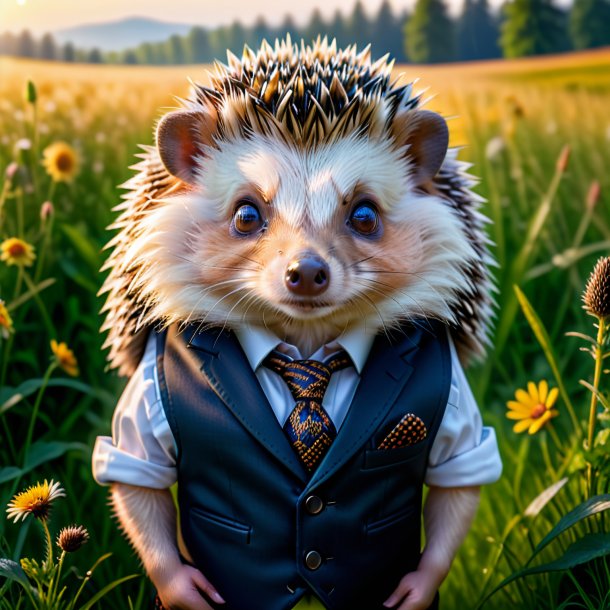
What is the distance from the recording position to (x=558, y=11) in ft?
16.6

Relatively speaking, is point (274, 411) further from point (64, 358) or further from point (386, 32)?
point (386, 32)

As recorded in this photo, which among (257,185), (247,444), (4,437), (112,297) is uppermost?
(257,185)

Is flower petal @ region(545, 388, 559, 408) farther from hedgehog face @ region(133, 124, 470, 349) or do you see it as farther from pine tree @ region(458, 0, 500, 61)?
pine tree @ region(458, 0, 500, 61)

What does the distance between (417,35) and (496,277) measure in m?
1.34

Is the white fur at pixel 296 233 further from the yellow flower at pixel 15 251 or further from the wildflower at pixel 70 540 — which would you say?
the yellow flower at pixel 15 251

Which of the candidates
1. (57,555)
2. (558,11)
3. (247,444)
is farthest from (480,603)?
(558,11)

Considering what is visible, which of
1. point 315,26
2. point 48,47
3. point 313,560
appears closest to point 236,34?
point 315,26

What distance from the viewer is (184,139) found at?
8.45 ft

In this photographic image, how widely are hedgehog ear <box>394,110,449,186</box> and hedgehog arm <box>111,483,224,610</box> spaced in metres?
1.25

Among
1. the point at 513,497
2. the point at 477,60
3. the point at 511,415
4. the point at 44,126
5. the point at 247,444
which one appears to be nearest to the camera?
the point at 247,444

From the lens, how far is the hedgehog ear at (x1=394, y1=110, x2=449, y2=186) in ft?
8.50

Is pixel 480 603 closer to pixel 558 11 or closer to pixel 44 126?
pixel 44 126

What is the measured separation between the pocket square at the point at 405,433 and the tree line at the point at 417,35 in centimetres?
194

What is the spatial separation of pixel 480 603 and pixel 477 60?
10.0 feet
